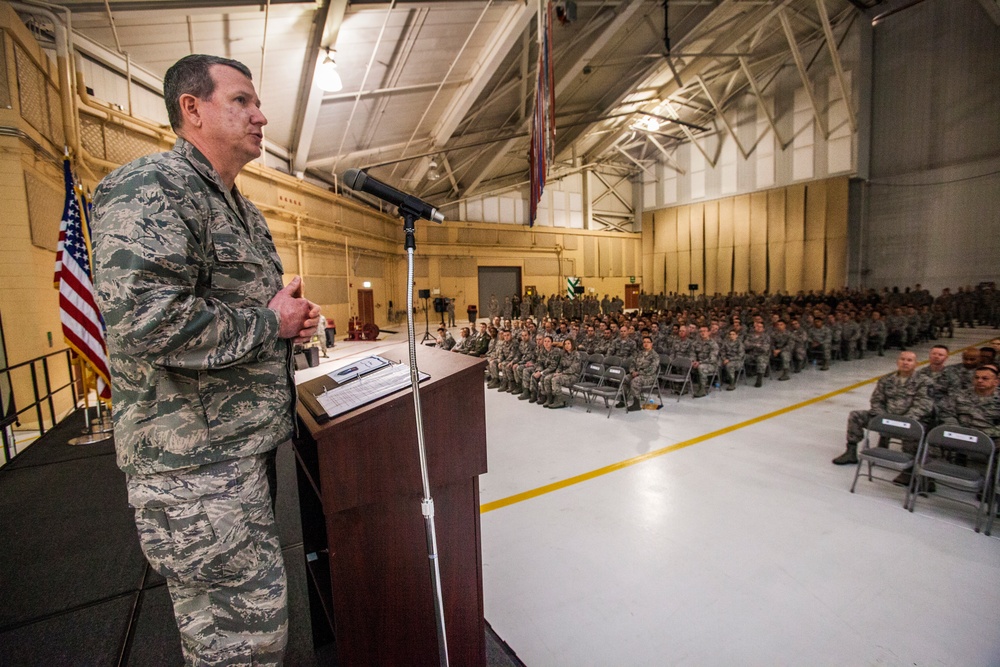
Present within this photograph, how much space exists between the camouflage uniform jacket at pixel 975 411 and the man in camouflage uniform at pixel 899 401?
0.17m

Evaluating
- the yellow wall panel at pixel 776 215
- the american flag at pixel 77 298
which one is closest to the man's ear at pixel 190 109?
the american flag at pixel 77 298

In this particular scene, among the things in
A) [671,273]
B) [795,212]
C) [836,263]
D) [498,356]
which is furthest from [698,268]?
[498,356]

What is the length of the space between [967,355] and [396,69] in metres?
10.5

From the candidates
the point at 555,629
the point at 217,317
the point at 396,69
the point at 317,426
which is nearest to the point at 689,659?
the point at 555,629

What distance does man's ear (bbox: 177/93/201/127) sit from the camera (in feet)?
4.10

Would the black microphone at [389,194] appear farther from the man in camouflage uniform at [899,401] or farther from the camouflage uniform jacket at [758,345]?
the camouflage uniform jacket at [758,345]

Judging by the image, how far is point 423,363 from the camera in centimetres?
183

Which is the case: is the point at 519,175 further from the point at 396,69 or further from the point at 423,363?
the point at 423,363

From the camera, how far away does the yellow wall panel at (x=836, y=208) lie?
63.6 feet

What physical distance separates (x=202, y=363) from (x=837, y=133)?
25.3 meters

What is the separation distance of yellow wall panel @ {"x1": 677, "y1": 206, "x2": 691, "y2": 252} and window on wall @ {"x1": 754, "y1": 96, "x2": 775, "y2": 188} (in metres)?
4.11

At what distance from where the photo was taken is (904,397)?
4.26 metres

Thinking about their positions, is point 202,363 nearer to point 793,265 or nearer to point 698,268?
point 793,265

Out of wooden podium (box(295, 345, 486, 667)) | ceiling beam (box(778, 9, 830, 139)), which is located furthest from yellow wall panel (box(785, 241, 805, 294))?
wooden podium (box(295, 345, 486, 667))
